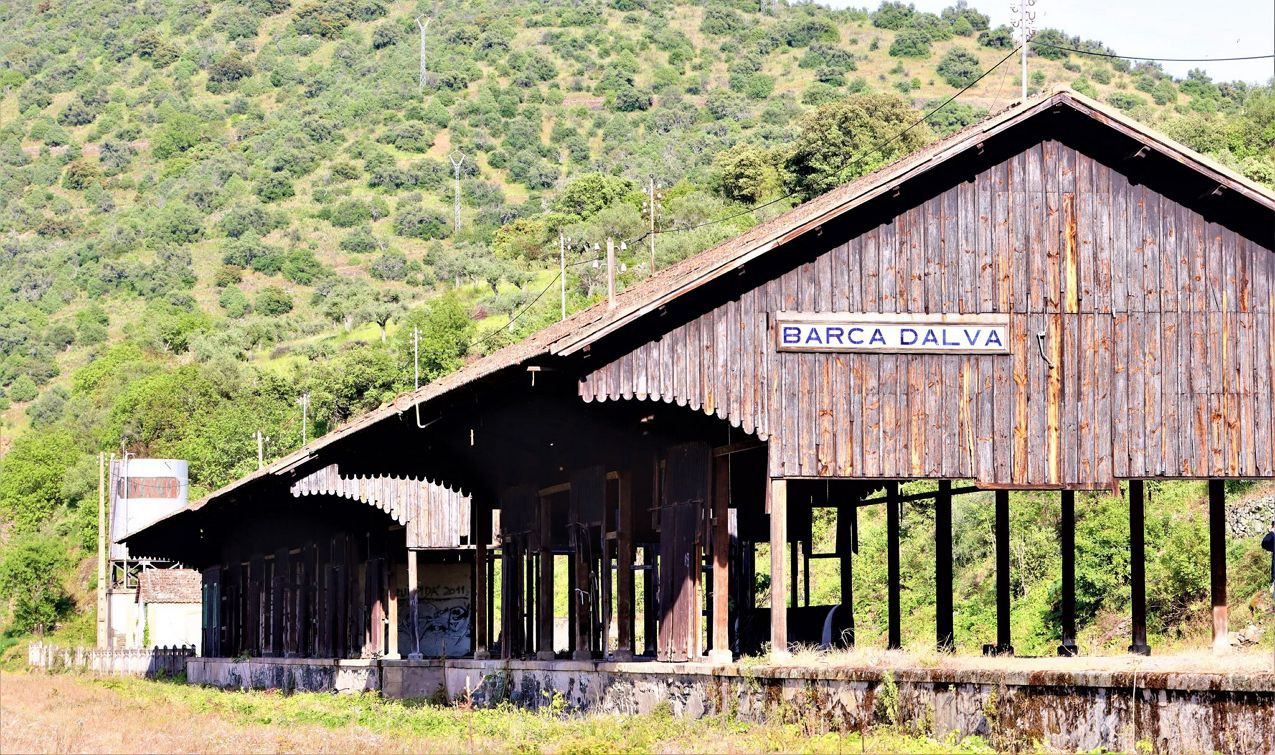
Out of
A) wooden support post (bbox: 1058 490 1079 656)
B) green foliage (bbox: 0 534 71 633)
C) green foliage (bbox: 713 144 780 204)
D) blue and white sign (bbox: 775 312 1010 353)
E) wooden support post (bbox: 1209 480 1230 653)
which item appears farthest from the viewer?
green foliage (bbox: 713 144 780 204)

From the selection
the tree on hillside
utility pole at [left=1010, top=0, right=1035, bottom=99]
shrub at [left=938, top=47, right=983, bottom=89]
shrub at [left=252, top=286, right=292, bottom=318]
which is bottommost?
utility pole at [left=1010, top=0, right=1035, bottom=99]

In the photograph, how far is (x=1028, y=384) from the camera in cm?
2417

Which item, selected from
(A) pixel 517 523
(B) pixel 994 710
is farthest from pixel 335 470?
(B) pixel 994 710

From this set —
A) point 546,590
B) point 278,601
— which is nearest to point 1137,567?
point 546,590

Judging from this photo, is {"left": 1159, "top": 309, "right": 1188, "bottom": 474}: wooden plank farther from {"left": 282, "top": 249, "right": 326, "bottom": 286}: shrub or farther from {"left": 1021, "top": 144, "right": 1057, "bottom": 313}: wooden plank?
{"left": 282, "top": 249, "right": 326, "bottom": 286}: shrub

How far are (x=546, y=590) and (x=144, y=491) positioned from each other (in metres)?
50.3

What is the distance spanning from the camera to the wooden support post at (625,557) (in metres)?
27.7

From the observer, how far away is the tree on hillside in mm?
95875

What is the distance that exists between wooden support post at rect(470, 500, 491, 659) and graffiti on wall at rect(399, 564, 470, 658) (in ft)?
27.2

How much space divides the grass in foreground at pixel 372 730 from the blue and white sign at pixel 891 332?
5.39 m

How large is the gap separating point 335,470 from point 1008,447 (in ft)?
56.5

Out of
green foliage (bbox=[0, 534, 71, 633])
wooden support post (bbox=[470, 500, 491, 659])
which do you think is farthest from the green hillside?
wooden support post (bbox=[470, 500, 491, 659])

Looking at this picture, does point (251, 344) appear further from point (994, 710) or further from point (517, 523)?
point (994, 710)

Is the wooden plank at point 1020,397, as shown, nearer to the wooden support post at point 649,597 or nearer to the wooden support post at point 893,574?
the wooden support post at point 893,574
